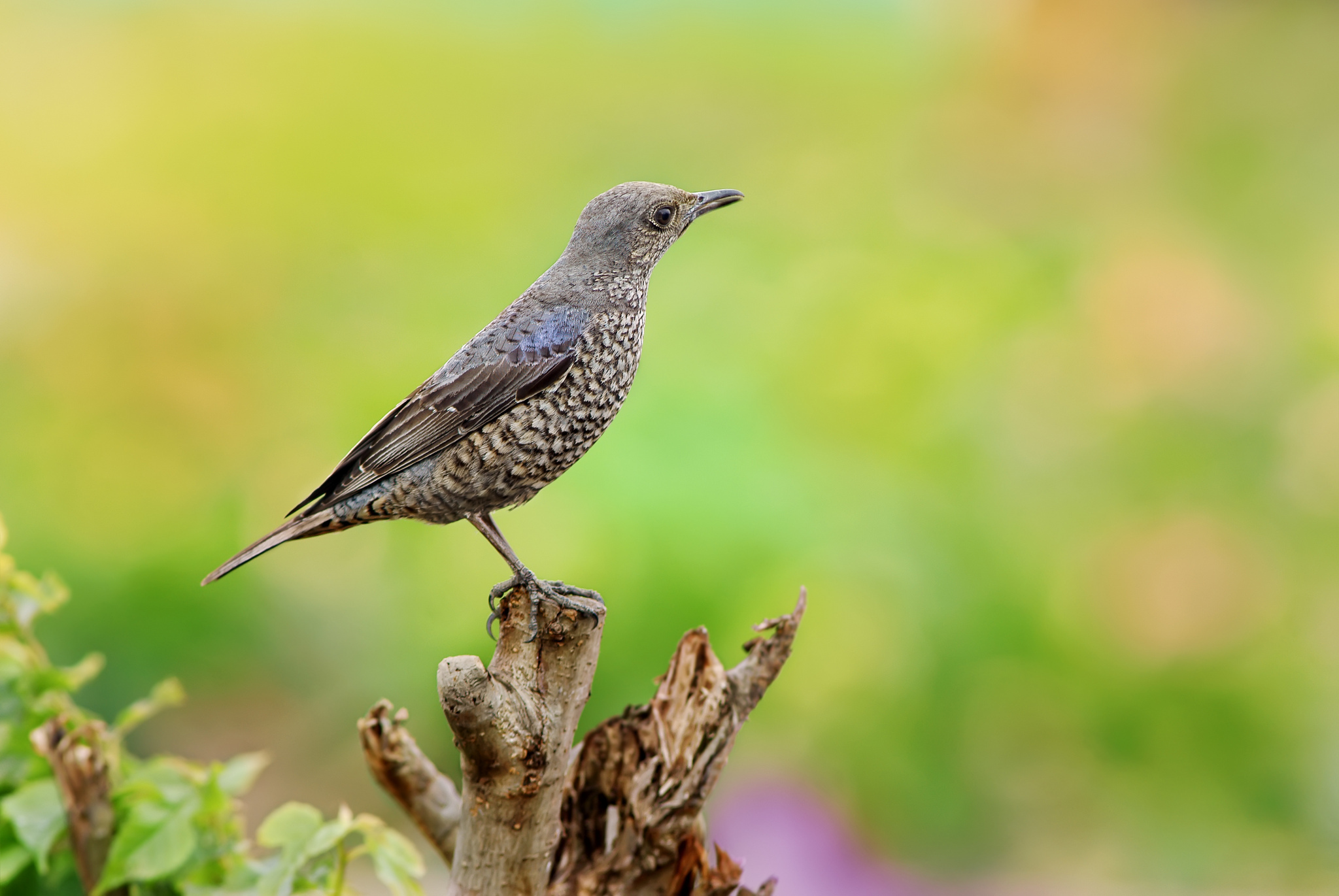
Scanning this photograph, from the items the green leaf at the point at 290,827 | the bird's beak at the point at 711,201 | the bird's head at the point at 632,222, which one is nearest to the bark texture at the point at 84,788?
the green leaf at the point at 290,827

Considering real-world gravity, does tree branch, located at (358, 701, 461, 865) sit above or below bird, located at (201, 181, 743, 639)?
below

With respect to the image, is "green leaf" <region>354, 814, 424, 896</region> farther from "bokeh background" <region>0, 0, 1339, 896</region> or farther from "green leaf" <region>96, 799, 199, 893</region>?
"bokeh background" <region>0, 0, 1339, 896</region>

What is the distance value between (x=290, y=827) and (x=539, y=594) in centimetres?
60

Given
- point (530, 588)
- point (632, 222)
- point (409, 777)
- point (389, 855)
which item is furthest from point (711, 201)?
point (389, 855)

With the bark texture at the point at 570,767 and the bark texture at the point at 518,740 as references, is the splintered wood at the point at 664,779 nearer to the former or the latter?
the bark texture at the point at 570,767

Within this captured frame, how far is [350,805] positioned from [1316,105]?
18.6ft

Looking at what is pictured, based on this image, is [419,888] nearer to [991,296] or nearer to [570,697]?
[570,697]

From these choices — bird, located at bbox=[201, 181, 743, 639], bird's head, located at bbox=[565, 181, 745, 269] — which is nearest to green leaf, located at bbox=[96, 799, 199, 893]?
bird, located at bbox=[201, 181, 743, 639]

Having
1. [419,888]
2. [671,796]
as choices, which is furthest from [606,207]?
[419,888]

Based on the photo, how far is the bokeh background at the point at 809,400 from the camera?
434cm

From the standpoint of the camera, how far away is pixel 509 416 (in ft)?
7.61

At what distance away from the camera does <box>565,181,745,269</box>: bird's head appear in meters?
2.46

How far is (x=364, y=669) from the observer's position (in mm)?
4430

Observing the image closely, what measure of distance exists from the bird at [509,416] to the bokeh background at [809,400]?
2.00 m
